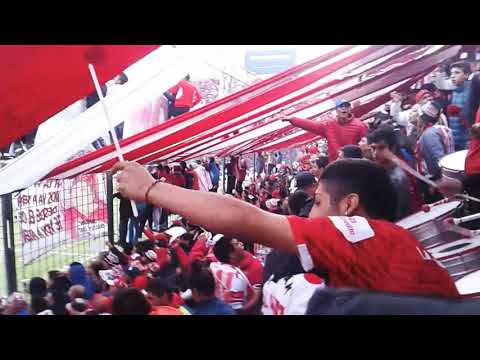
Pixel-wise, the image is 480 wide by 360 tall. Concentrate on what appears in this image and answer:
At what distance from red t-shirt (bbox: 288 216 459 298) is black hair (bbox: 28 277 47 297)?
136 centimetres

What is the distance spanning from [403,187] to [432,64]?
65 cm

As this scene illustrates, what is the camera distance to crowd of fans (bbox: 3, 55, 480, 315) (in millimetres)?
2756

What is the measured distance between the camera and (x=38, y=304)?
290 cm

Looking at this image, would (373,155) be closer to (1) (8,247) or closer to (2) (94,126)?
(2) (94,126)

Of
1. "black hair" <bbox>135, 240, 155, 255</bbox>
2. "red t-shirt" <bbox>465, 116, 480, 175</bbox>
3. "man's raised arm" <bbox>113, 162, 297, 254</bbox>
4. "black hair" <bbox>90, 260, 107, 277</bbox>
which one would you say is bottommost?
"black hair" <bbox>90, 260, 107, 277</bbox>

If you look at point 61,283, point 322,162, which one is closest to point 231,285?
point 322,162

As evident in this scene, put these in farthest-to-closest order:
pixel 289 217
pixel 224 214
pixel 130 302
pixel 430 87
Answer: pixel 130 302
pixel 430 87
pixel 289 217
pixel 224 214

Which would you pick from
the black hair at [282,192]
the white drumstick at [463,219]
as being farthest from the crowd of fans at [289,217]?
the white drumstick at [463,219]

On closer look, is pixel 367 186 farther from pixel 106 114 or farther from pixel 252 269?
pixel 106 114

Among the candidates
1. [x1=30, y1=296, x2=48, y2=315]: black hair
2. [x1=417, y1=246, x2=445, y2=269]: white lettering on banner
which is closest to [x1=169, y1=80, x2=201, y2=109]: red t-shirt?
[x1=30, y1=296, x2=48, y2=315]: black hair

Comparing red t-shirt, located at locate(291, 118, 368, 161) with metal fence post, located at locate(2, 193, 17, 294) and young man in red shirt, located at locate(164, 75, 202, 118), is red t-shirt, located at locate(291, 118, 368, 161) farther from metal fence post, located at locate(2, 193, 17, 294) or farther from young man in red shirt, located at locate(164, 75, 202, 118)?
metal fence post, located at locate(2, 193, 17, 294)

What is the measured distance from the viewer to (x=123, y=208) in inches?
112

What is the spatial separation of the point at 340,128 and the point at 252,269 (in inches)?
34.4

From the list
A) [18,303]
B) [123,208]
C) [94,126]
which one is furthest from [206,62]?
[18,303]
